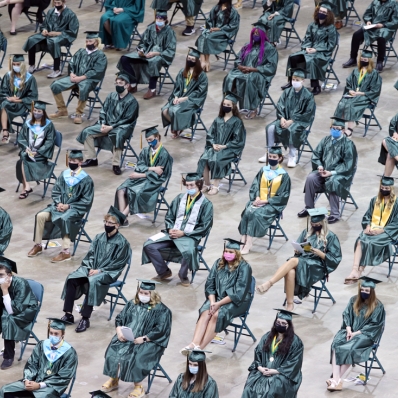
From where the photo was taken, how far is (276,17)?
819 inches

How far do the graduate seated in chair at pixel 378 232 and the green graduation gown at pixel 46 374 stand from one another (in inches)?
140

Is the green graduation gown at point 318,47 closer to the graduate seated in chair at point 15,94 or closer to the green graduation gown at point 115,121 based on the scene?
the green graduation gown at point 115,121

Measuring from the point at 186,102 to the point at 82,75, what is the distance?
1.75m

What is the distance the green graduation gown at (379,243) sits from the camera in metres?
15.3

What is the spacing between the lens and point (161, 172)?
1697 cm

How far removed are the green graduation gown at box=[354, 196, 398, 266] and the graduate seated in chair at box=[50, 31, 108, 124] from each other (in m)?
5.48

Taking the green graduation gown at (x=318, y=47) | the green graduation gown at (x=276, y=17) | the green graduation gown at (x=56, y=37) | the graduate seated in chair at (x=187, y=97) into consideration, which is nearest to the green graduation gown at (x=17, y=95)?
the green graduation gown at (x=56, y=37)

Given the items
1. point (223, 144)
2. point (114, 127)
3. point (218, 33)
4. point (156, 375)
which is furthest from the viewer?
point (218, 33)

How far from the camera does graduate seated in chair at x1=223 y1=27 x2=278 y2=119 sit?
63.2ft

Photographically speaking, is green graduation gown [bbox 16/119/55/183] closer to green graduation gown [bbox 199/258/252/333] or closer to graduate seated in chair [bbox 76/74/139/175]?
graduate seated in chair [bbox 76/74/139/175]

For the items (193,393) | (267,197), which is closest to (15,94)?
Answer: (267,197)

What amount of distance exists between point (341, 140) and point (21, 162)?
403 cm

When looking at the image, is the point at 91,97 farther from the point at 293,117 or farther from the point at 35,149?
the point at 293,117

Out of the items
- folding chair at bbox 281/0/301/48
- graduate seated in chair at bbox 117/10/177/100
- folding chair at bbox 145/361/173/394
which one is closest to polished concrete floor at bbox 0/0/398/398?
folding chair at bbox 145/361/173/394
